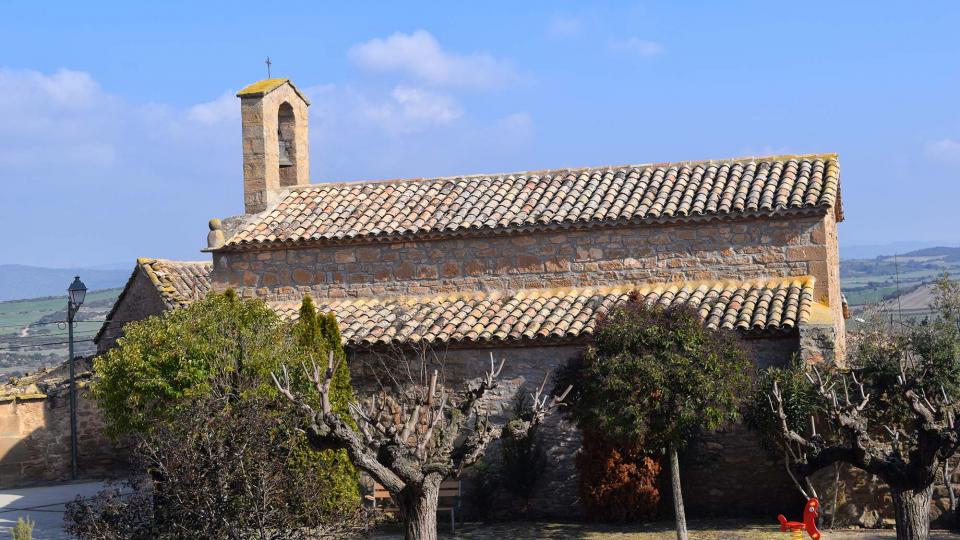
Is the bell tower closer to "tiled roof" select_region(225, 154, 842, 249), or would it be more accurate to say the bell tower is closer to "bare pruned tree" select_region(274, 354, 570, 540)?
"tiled roof" select_region(225, 154, 842, 249)

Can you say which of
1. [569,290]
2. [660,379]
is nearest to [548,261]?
[569,290]

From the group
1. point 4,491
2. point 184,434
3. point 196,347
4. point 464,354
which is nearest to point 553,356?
point 464,354

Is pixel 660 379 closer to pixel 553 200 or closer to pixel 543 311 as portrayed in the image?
pixel 543 311

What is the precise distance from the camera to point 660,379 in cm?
1515

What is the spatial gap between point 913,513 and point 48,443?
681 inches

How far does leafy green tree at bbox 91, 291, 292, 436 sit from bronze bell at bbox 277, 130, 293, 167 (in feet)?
21.1

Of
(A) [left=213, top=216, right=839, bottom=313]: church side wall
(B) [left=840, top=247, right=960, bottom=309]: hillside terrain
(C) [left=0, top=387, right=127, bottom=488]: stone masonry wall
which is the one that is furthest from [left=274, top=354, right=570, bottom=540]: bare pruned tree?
(B) [left=840, top=247, right=960, bottom=309]: hillside terrain

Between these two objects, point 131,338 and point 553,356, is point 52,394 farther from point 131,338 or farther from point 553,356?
point 553,356

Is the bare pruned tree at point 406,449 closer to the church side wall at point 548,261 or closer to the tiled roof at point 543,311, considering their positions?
the tiled roof at point 543,311

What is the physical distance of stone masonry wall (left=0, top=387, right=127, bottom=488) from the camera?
931 inches

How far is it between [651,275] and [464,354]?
339 cm

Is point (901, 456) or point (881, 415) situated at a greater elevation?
point (881, 415)

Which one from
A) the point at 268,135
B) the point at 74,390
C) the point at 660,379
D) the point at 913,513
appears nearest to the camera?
the point at 913,513

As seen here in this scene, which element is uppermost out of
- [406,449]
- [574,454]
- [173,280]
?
[173,280]
